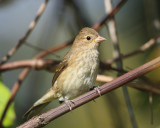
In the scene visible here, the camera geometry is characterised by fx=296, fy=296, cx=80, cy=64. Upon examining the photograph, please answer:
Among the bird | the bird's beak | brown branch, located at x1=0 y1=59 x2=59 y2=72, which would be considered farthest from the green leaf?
the bird's beak

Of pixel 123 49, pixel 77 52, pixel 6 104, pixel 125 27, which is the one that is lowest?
pixel 6 104

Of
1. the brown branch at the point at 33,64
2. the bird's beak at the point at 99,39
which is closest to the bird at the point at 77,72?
the bird's beak at the point at 99,39

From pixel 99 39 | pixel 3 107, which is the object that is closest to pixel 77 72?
pixel 99 39

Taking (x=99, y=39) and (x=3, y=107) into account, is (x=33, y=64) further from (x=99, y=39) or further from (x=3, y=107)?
(x=99, y=39)

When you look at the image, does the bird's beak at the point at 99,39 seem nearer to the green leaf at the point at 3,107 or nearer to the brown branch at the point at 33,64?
the brown branch at the point at 33,64

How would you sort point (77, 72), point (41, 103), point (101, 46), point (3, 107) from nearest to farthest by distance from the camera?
point (3, 107) → point (77, 72) → point (41, 103) → point (101, 46)

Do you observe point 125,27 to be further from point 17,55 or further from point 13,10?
point 17,55

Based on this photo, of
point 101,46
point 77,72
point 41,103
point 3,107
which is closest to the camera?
point 3,107

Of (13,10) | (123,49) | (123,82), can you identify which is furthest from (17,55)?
(123,82)
